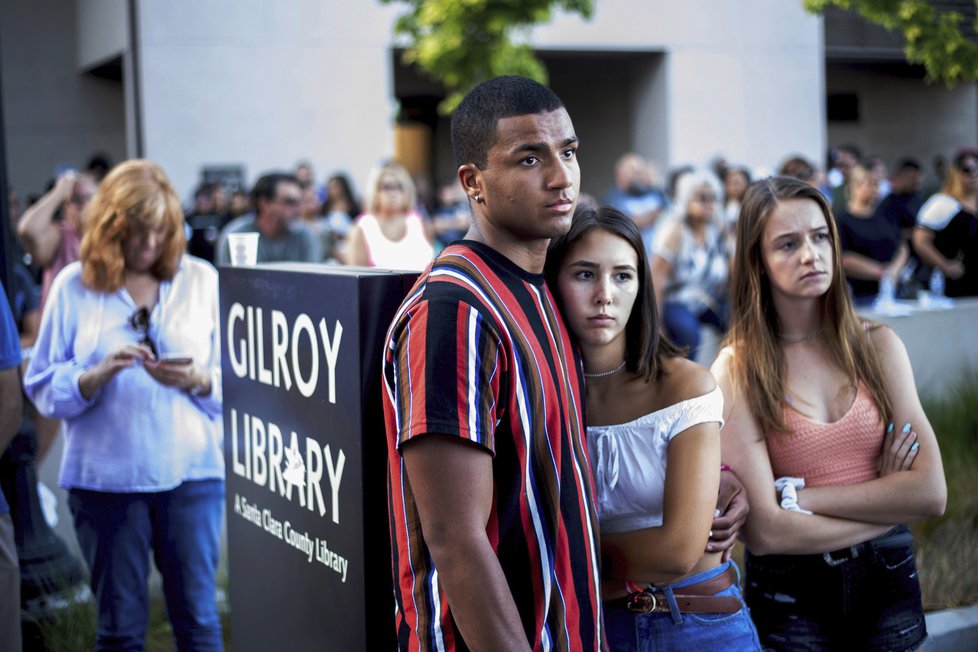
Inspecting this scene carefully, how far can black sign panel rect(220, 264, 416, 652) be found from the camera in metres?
2.56

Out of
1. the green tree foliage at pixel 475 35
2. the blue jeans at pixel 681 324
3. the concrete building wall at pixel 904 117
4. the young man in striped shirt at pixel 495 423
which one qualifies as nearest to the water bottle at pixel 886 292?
the blue jeans at pixel 681 324

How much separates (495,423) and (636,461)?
2.11ft

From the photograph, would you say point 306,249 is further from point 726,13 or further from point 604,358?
point 726,13

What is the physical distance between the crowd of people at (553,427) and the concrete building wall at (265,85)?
41.0 ft

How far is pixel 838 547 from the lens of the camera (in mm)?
3123

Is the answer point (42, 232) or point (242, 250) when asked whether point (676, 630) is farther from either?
point (42, 232)

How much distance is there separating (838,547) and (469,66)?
12.0 m

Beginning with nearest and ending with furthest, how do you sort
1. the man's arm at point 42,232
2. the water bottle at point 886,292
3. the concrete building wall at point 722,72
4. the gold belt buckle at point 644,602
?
the gold belt buckle at point 644,602, the man's arm at point 42,232, the water bottle at point 886,292, the concrete building wall at point 722,72

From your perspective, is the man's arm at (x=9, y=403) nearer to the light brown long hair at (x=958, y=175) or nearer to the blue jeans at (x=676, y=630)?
the blue jeans at (x=676, y=630)

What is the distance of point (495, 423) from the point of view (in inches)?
83.7

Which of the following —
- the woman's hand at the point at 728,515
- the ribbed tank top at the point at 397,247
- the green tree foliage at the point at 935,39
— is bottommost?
the woman's hand at the point at 728,515

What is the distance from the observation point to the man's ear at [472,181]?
7.48 ft

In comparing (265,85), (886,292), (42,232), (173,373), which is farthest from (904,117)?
(173,373)

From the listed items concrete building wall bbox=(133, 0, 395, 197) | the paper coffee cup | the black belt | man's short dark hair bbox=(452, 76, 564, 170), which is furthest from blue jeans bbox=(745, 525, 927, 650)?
concrete building wall bbox=(133, 0, 395, 197)
